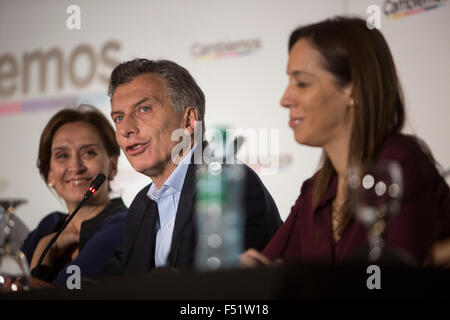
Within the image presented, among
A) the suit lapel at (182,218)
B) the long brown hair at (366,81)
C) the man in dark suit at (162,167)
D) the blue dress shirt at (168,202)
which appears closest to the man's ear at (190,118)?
the man in dark suit at (162,167)

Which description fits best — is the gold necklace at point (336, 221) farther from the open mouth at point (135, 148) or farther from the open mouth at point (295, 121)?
the open mouth at point (135, 148)

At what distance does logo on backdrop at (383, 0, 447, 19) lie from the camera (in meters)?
2.25

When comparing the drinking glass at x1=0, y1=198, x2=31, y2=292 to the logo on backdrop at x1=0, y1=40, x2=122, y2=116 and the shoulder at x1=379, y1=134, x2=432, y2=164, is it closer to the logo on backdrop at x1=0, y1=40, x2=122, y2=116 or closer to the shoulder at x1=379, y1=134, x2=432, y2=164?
the shoulder at x1=379, y1=134, x2=432, y2=164

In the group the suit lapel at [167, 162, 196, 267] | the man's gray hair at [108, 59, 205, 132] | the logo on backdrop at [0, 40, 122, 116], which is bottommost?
the suit lapel at [167, 162, 196, 267]

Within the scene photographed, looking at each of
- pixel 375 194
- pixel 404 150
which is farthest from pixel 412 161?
pixel 375 194

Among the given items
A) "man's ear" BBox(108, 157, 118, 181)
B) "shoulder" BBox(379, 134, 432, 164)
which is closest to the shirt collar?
"man's ear" BBox(108, 157, 118, 181)

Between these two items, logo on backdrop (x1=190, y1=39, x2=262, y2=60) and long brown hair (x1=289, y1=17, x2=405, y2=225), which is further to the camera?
logo on backdrop (x1=190, y1=39, x2=262, y2=60)

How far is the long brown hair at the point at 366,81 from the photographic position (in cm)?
157

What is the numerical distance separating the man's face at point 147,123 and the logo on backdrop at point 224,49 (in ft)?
1.64

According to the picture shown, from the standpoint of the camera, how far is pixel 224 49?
2.72 meters

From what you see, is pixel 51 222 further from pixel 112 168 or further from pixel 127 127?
pixel 127 127

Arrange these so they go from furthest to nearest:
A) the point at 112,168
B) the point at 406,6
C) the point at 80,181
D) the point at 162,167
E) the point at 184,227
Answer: the point at 112,168 → the point at 80,181 → the point at 406,6 → the point at 162,167 → the point at 184,227

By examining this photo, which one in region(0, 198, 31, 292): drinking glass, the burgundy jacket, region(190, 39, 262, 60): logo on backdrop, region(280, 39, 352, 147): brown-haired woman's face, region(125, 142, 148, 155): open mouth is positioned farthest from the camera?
region(190, 39, 262, 60): logo on backdrop

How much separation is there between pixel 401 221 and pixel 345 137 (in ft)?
1.02
